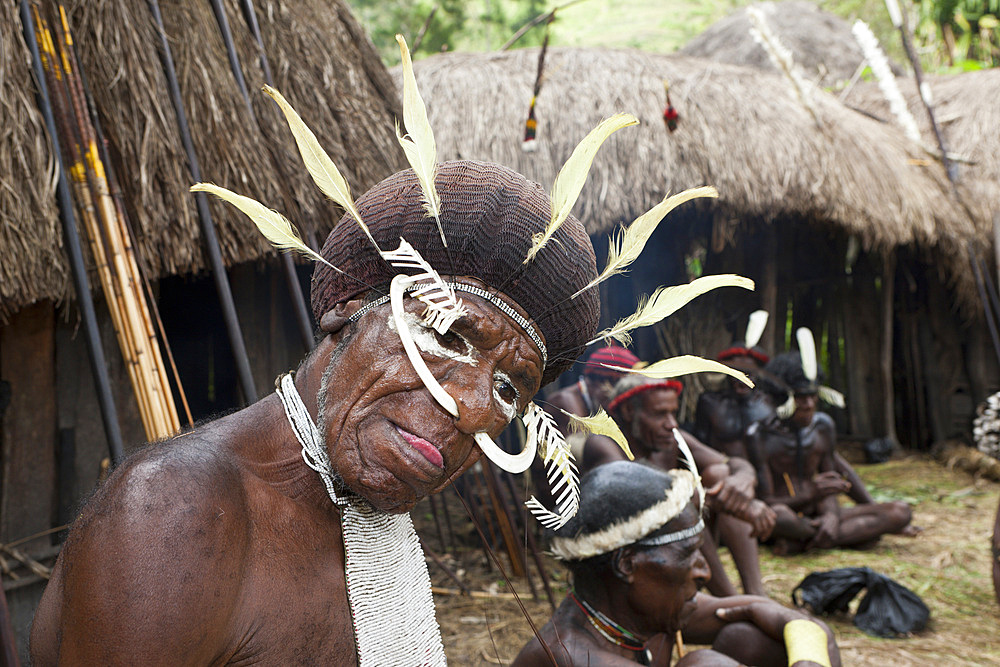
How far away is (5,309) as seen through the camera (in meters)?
2.99

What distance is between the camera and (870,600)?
4254 millimetres

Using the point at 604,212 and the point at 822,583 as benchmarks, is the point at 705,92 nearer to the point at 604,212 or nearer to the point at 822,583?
the point at 604,212

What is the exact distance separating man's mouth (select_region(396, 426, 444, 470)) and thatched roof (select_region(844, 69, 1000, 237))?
8.71 metres

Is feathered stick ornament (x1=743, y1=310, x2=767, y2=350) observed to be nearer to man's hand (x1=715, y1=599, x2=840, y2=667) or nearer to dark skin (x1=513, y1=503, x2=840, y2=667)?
man's hand (x1=715, y1=599, x2=840, y2=667)

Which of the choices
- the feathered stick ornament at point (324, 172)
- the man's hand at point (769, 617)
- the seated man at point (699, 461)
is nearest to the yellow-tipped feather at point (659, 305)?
the feathered stick ornament at point (324, 172)

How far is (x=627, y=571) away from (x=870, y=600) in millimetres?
2703

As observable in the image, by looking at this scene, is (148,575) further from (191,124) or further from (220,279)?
(191,124)

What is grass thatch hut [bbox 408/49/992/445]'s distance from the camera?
6.60m

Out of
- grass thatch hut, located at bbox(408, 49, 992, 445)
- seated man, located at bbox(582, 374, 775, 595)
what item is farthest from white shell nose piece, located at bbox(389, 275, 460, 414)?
grass thatch hut, located at bbox(408, 49, 992, 445)

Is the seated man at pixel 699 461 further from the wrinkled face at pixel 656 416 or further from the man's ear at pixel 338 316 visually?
the man's ear at pixel 338 316

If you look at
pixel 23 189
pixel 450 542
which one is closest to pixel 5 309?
pixel 23 189

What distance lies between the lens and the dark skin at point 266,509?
111cm

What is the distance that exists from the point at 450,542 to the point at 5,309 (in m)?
3.91

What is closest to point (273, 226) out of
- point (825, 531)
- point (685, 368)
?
point (685, 368)
